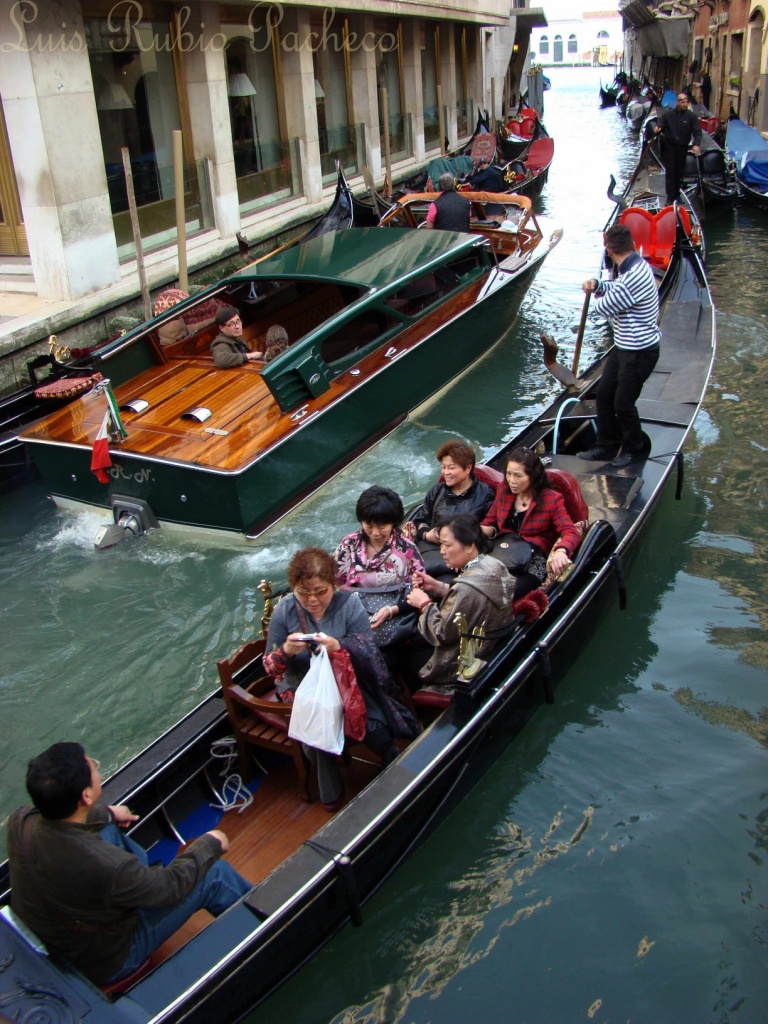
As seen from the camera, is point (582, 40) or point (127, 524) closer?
point (127, 524)

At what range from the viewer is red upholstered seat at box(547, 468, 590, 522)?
155 inches

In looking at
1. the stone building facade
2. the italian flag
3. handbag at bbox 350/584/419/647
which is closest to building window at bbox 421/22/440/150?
the stone building facade

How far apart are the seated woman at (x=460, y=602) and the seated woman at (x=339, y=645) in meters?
0.20

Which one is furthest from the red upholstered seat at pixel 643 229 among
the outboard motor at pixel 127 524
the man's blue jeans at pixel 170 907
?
the man's blue jeans at pixel 170 907

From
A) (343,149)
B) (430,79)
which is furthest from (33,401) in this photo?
(430,79)

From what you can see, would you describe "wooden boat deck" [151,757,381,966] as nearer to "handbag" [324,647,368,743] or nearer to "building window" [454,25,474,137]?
"handbag" [324,647,368,743]

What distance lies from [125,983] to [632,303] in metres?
3.68

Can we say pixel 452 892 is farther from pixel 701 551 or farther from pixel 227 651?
pixel 701 551

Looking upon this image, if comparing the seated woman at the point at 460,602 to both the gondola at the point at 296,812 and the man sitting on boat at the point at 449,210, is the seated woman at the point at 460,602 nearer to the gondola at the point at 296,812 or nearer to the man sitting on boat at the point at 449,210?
the gondola at the point at 296,812

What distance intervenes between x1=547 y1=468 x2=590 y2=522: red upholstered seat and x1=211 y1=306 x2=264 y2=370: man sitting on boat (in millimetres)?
2584

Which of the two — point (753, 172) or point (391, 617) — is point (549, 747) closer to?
point (391, 617)

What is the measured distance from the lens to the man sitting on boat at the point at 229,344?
5.80m

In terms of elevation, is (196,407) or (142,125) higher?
(142,125)

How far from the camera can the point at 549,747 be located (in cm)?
366
